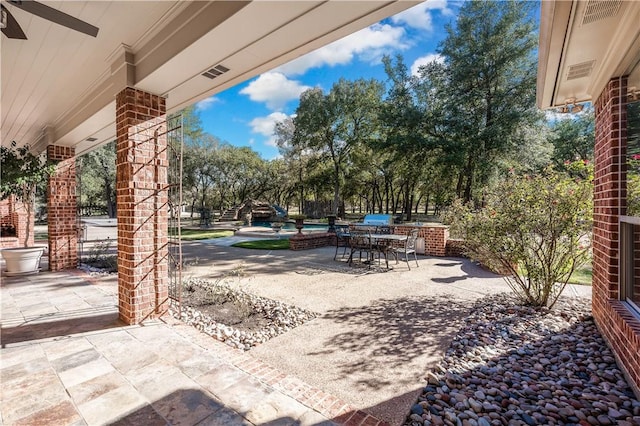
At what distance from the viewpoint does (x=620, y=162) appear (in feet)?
9.32

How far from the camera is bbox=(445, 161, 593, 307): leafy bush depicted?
374 cm

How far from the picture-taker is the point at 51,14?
1.93m

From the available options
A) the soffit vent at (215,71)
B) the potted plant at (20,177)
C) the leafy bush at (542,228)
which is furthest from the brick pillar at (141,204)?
the leafy bush at (542,228)

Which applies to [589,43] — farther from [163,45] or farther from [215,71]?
[163,45]

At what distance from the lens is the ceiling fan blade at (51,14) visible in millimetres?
1795

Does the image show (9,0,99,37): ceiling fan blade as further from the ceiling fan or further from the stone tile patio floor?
the stone tile patio floor

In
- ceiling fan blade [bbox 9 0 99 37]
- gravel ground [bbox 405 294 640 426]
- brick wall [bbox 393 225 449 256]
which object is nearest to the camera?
ceiling fan blade [bbox 9 0 99 37]

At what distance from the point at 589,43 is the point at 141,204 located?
452cm

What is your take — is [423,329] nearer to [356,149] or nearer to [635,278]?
[635,278]

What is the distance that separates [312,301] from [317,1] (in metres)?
3.70

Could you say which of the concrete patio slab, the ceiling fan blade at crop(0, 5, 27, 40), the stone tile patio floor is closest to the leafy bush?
the concrete patio slab

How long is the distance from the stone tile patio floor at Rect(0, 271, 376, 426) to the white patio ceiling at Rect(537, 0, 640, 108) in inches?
123

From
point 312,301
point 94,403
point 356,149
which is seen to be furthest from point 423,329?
point 356,149

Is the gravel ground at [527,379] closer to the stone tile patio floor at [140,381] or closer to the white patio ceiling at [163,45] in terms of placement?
the stone tile patio floor at [140,381]
